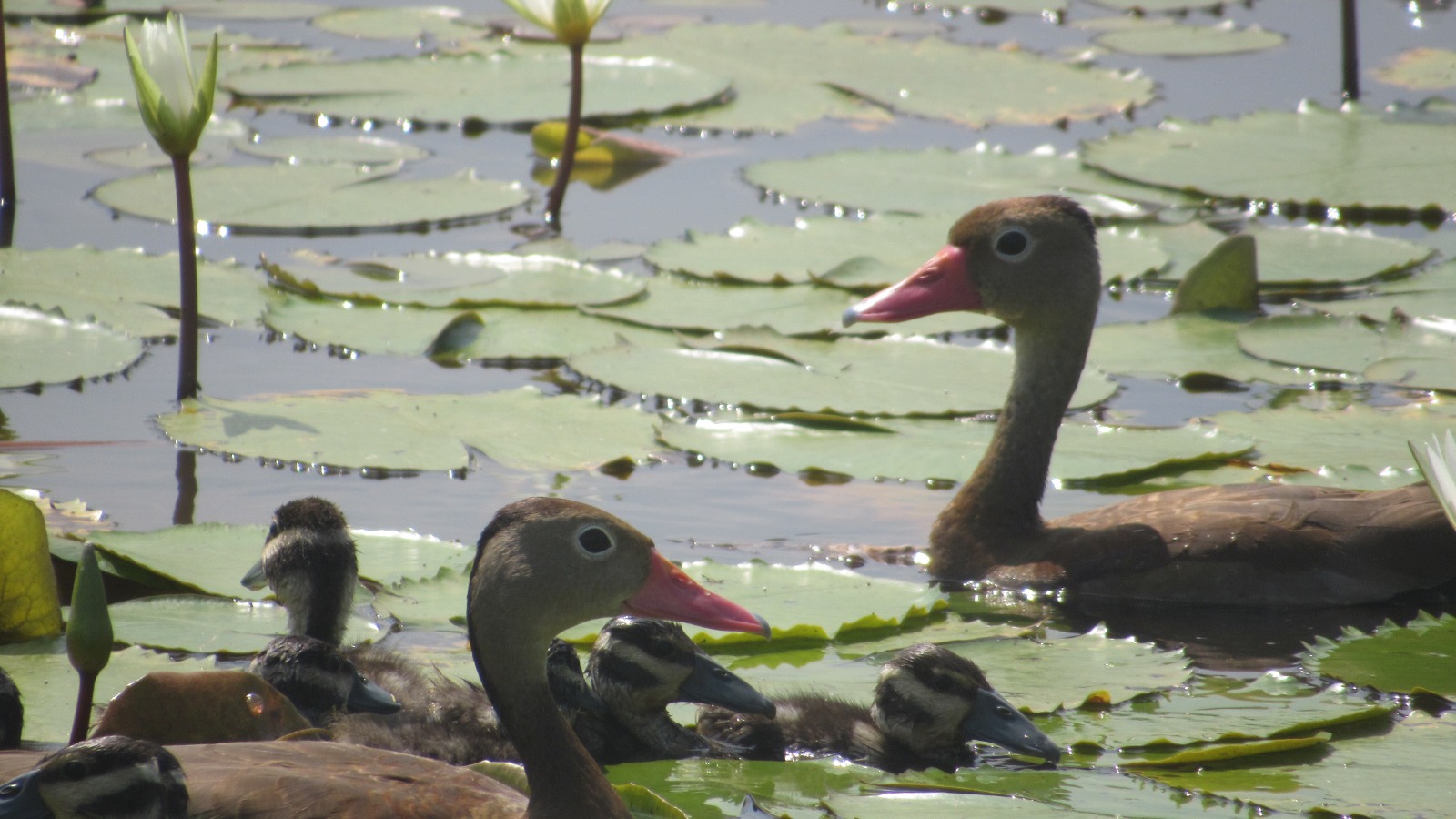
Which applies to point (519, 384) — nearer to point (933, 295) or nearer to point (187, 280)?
point (187, 280)

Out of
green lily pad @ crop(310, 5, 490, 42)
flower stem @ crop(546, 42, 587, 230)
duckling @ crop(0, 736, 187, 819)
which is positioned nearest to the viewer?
duckling @ crop(0, 736, 187, 819)

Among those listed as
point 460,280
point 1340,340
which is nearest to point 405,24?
point 460,280

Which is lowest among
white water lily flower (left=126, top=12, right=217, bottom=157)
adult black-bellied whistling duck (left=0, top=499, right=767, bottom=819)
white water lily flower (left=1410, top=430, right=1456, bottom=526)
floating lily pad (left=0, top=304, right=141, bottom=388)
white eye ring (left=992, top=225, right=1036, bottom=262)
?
floating lily pad (left=0, top=304, right=141, bottom=388)

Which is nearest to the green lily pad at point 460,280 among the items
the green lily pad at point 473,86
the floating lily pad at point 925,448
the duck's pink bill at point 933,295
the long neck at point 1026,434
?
the floating lily pad at point 925,448

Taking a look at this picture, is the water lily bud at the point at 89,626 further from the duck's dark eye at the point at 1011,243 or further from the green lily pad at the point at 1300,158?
the green lily pad at the point at 1300,158

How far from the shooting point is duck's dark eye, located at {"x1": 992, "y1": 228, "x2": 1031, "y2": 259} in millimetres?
6055

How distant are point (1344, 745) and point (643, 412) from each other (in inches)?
118

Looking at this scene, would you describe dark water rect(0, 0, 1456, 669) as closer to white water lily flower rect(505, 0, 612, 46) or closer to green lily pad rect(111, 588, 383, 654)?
green lily pad rect(111, 588, 383, 654)

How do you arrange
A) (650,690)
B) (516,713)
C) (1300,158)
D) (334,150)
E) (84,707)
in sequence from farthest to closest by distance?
(334,150) < (1300,158) < (650,690) < (516,713) < (84,707)

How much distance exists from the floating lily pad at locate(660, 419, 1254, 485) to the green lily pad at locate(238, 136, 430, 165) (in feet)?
13.2

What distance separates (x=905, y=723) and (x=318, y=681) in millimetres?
1458

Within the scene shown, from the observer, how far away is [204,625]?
15.5 ft

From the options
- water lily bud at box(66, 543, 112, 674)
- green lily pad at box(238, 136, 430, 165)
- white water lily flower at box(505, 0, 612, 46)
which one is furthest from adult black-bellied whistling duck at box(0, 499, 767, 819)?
green lily pad at box(238, 136, 430, 165)

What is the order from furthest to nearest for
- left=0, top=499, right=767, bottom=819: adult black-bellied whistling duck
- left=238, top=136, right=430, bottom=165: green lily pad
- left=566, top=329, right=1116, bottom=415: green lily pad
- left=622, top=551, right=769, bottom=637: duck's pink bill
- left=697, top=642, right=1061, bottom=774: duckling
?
left=238, top=136, right=430, bottom=165: green lily pad
left=566, top=329, right=1116, bottom=415: green lily pad
left=697, top=642, right=1061, bottom=774: duckling
left=622, top=551, right=769, bottom=637: duck's pink bill
left=0, top=499, right=767, bottom=819: adult black-bellied whistling duck
